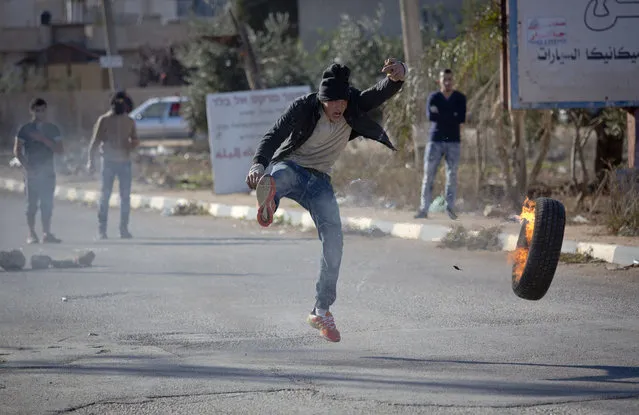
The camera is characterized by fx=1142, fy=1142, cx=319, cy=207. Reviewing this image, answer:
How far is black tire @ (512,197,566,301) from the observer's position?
22.3ft

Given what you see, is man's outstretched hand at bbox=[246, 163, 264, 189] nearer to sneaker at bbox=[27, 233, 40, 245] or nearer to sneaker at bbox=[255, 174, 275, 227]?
sneaker at bbox=[255, 174, 275, 227]

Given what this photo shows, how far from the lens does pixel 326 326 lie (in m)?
7.01

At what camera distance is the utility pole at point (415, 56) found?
1692 centimetres

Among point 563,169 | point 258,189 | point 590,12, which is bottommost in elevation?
point 563,169

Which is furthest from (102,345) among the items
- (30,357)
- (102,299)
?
(102,299)

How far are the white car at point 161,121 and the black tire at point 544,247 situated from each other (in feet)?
107

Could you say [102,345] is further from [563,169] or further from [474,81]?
[563,169]

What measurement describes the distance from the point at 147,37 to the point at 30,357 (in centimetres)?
4935

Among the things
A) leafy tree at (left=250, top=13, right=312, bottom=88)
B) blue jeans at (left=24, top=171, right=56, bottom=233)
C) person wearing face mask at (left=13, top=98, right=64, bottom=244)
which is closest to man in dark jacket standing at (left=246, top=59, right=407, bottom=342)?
person wearing face mask at (left=13, top=98, right=64, bottom=244)

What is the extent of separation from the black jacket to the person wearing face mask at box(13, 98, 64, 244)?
7.59m

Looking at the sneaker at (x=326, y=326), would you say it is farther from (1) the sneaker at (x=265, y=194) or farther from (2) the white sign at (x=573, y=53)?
(2) the white sign at (x=573, y=53)

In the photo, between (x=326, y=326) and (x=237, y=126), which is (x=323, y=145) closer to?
(x=326, y=326)

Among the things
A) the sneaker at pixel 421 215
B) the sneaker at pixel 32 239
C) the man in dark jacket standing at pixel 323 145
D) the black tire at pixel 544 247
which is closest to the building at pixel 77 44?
the sneaker at pixel 32 239

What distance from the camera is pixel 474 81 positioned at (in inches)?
653
